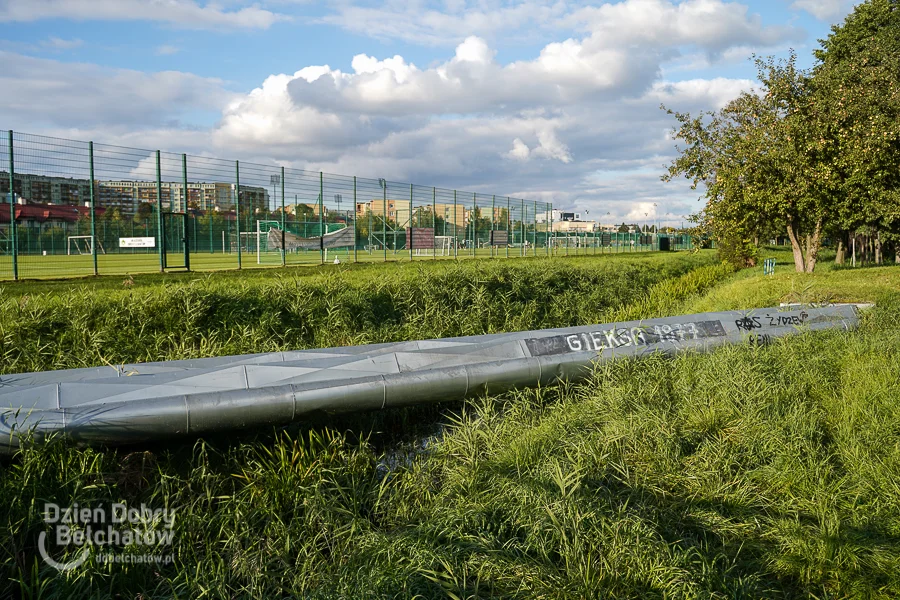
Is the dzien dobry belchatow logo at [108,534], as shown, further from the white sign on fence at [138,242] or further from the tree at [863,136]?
the tree at [863,136]

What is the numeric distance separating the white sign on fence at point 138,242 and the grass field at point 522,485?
8.35 m

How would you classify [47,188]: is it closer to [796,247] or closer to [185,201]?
[185,201]

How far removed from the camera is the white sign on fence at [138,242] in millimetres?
14539

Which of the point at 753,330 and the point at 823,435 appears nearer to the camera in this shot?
the point at 823,435

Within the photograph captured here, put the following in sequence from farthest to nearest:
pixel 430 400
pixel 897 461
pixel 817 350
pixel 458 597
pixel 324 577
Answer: pixel 817 350, pixel 430 400, pixel 897 461, pixel 324 577, pixel 458 597

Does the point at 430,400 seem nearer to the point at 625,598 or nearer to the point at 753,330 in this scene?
the point at 625,598

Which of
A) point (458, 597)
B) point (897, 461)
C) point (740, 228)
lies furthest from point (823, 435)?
point (740, 228)

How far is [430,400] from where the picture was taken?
4.69 meters

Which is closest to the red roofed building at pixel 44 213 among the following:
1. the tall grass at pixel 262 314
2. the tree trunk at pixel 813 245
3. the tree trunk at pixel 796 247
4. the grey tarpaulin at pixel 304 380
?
the tall grass at pixel 262 314

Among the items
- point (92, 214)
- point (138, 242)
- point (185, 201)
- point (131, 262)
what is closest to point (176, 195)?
point (185, 201)

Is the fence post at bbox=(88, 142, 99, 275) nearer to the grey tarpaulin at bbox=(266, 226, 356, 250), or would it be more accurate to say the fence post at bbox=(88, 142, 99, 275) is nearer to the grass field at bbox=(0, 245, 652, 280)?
the grass field at bbox=(0, 245, 652, 280)

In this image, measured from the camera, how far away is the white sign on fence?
14539 millimetres

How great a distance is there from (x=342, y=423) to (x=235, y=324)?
7.88 ft

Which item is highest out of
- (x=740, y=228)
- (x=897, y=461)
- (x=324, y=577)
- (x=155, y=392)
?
(x=740, y=228)
